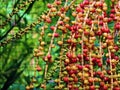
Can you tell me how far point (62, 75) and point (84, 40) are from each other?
12 cm

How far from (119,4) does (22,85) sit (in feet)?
2.98

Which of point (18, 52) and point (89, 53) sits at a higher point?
point (89, 53)

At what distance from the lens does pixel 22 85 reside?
1.91 meters

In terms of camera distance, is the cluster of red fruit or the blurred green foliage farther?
the blurred green foliage

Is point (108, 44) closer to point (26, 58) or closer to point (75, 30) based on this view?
point (75, 30)

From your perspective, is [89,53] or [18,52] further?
[18,52]

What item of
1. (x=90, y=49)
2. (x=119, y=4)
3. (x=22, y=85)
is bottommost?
(x=22, y=85)

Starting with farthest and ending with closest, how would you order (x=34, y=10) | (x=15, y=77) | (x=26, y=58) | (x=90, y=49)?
1. (x=34, y=10)
2. (x=26, y=58)
3. (x=15, y=77)
4. (x=90, y=49)

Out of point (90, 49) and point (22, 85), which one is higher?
point (90, 49)

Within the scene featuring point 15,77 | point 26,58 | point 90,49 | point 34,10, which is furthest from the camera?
point 34,10

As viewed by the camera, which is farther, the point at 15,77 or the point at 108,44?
the point at 15,77

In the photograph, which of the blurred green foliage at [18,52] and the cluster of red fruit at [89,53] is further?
the blurred green foliage at [18,52]

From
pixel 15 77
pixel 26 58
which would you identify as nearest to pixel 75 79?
pixel 15 77

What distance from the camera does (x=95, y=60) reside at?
106cm
